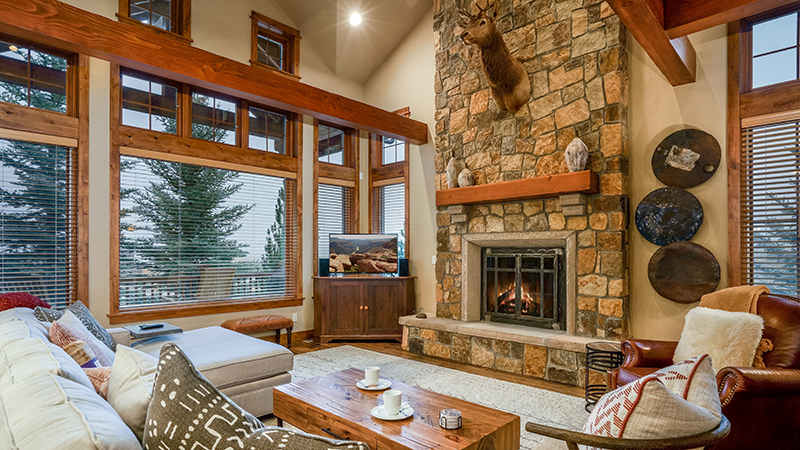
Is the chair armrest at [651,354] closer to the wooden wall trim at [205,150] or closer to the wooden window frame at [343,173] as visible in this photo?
the wooden window frame at [343,173]

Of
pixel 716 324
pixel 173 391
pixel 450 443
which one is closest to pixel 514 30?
pixel 716 324

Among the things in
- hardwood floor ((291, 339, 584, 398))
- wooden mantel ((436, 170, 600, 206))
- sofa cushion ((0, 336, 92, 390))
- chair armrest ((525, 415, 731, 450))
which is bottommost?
hardwood floor ((291, 339, 584, 398))

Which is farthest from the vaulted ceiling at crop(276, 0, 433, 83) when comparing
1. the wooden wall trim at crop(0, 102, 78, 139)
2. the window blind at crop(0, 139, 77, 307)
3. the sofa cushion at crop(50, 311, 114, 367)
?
the sofa cushion at crop(50, 311, 114, 367)

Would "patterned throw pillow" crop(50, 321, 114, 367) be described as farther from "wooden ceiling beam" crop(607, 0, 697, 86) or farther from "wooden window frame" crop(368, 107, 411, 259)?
"wooden window frame" crop(368, 107, 411, 259)

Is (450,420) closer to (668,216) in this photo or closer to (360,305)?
(668,216)

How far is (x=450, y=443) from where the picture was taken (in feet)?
5.93

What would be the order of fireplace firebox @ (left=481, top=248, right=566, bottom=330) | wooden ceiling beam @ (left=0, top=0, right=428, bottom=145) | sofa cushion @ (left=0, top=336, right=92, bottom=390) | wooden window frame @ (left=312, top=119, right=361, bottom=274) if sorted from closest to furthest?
sofa cushion @ (left=0, top=336, right=92, bottom=390), wooden ceiling beam @ (left=0, top=0, right=428, bottom=145), fireplace firebox @ (left=481, top=248, right=566, bottom=330), wooden window frame @ (left=312, top=119, right=361, bottom=274)

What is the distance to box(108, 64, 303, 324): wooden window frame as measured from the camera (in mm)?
4359

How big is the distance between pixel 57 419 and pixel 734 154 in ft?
14.5

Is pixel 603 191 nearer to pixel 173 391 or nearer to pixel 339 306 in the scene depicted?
pixel 339 306

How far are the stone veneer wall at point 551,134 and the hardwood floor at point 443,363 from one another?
0.30 metres

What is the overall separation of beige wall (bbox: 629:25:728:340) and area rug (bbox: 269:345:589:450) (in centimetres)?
112

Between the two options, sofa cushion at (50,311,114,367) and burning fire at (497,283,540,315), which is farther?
burning fire at (497,283,540,315)

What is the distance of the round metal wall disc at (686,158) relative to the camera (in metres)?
3.60
